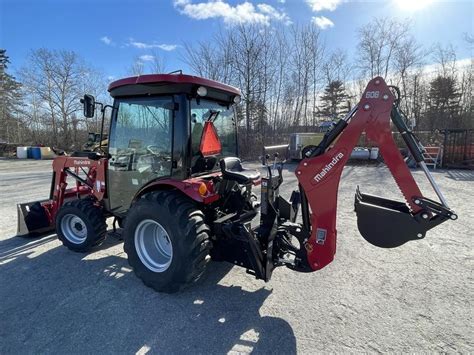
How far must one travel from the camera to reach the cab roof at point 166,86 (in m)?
3.08

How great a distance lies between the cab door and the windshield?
27 centimetres

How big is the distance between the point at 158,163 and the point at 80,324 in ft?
5.87

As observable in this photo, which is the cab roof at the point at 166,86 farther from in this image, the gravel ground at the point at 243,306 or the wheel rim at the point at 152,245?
the gravel ground at the point at 243,306

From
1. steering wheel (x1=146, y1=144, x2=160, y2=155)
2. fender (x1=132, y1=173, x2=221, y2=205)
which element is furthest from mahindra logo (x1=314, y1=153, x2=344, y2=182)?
steering wheel (x1=146, y1=144, x2=160, y2=155)

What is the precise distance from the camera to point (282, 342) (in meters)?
2.40

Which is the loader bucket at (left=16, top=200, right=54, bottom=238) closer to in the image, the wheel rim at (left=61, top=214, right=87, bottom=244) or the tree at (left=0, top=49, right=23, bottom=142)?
the wheel rim at (left=61, top=214, right=87, bottom=244)

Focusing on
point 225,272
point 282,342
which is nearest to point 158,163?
point 225,272

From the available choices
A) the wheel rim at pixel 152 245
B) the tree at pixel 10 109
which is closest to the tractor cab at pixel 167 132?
the wheel rim at pixel 152 245

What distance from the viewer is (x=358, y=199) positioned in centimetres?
286

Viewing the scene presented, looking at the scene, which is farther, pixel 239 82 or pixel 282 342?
pixel 239 82

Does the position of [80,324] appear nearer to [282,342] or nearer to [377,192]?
[282,342]

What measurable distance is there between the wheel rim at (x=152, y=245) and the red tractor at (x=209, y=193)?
0.04ft

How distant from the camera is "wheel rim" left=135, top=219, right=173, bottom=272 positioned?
326 centimetres

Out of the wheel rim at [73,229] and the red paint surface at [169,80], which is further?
the wheel rim at [73,229]
